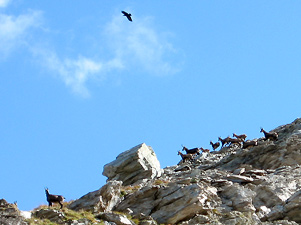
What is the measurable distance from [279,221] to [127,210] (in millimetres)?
8239

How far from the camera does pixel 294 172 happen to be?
3528 centimetres

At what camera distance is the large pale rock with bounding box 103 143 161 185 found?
4209cm

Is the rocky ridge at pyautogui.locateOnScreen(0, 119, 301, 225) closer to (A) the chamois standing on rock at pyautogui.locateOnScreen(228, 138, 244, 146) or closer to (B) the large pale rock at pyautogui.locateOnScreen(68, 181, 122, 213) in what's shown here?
(B) the large pale rock at pyautogui.locateOnScreen(68, 181, 122, 213)

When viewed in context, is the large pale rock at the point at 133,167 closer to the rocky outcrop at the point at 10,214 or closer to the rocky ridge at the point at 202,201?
the rocky ridge at the point at 202,201

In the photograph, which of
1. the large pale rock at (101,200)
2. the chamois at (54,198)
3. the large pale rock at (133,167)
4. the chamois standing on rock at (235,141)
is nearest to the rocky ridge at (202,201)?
the large pale rock at (101,200)

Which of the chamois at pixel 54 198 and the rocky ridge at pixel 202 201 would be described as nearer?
the rocky ridge at pixel 202 201

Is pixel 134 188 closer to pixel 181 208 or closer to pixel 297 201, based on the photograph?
pixel 181 208

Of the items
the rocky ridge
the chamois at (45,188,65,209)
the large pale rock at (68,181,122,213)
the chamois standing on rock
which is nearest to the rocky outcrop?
the rocky ridge

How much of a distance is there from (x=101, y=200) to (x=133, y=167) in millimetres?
12790

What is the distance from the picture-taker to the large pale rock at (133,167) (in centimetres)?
→ 4209

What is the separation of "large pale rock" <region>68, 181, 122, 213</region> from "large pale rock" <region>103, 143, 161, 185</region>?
9.77 m

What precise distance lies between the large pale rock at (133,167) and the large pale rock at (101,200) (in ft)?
32.0

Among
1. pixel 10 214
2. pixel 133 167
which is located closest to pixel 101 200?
pixel 10 214

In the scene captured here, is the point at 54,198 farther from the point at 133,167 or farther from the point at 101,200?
the point at 133,167
